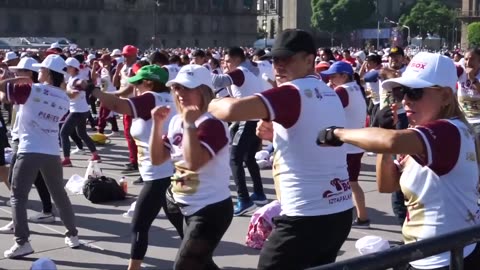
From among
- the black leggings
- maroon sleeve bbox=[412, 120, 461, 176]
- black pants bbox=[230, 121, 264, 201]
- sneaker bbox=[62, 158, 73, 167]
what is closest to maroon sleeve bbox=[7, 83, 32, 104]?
the black leggings

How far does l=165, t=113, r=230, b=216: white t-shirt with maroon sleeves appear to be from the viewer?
452 cm

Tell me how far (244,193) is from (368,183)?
2742 millimetres

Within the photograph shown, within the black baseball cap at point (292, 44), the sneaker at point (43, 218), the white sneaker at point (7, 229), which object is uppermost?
the black baseball cap at point (292, 44)

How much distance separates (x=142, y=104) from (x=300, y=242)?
2466mm

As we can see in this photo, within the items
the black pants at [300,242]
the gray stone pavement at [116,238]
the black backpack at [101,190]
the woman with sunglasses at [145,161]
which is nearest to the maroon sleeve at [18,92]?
the woman with sunglasses at [145,161]

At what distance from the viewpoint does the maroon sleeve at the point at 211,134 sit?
448 centimetres

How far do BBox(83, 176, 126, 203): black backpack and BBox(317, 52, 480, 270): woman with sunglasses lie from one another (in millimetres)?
6198

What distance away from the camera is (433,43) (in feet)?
232

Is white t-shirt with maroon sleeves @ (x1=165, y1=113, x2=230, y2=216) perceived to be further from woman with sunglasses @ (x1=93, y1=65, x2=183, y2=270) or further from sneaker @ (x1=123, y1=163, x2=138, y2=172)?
sneaker @ (x1=123, y1=163, x2=138, y2=172)

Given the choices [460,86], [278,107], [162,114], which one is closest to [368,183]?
[460,86]

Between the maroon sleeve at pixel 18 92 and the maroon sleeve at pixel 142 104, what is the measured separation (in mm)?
1351

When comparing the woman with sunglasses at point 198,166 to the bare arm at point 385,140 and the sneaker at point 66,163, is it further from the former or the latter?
the sneaker at point 66,163

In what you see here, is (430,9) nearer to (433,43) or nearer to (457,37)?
(457,37)

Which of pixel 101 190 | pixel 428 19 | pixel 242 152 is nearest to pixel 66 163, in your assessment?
pixel 101 190
